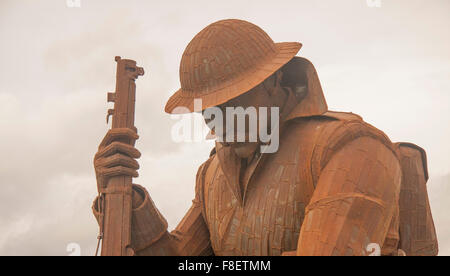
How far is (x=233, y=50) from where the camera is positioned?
220 inches

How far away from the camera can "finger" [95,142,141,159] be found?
6.03 m

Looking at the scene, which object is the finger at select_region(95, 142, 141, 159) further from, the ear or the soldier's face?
the ear

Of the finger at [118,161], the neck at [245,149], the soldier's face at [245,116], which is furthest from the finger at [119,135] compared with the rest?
the neck at [245,149]

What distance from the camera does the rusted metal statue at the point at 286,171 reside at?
502cm

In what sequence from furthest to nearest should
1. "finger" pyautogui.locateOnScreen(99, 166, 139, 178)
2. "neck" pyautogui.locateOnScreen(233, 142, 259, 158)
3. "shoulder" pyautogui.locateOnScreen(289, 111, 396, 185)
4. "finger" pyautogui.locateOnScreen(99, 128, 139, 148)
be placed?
1. "finger" pyautogui.locateOnScreen(99, 128, 139, 148)
2. "finger" pyautogui.locateOnScreen(99, 166, 139, 178)
3. "neck" pyautogui.locateOnScreen(233, 142, 259, 158)
4. "shoulder" pyautogui.locateOnScreen(289, 111, 396, 185)

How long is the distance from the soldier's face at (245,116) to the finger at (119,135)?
35.7 inches

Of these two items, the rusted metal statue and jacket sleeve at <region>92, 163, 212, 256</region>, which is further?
jacket sleeve at <region>92, 163, 212, 256</region>

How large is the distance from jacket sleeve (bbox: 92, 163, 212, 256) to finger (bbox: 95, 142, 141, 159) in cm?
53

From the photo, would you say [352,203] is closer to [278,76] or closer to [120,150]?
[278,76]

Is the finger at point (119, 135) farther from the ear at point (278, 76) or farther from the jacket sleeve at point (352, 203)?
the jacket sleeve at point (352, 203)

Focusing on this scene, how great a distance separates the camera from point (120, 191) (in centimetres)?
605

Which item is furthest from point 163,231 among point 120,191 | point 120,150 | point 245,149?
point 245,149

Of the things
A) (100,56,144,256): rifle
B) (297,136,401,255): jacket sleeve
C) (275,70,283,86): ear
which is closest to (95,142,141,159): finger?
(100,56,144,256): rifle
